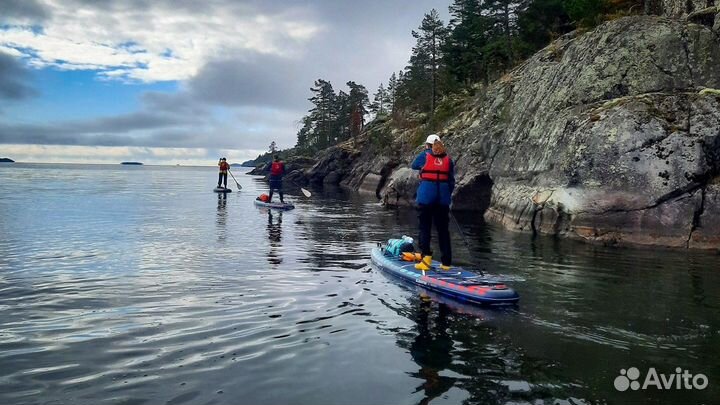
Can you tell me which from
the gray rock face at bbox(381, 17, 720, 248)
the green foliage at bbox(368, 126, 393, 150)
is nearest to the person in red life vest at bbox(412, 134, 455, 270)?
the gray rock face at bbox(381, 17, 720, 248)

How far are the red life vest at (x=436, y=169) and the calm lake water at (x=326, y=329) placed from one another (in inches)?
104

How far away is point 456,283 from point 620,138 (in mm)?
12886

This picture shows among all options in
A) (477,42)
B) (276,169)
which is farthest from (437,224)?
(477,42)

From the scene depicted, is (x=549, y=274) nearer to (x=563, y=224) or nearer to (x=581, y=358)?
(x=581, y=358)

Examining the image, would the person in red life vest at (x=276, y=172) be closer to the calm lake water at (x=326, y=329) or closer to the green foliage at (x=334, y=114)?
the calm lake water at (x=326, y=329)

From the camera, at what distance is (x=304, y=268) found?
44.2 ft

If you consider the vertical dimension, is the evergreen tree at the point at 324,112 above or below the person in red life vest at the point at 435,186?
above

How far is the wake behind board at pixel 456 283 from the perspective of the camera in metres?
9.74

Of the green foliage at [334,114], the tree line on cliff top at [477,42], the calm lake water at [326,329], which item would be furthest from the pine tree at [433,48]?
the calm lake water at [326,329]

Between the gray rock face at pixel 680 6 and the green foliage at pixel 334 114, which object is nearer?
the gray rock face at pixel 680 6

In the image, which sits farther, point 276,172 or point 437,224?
point 276,172

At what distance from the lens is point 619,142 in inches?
773

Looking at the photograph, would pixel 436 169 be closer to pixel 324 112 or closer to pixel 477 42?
pixel 477 42

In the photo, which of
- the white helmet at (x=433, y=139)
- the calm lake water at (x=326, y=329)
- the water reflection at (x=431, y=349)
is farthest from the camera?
the white helmet at (x=433, y=139)
